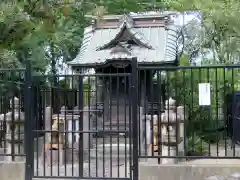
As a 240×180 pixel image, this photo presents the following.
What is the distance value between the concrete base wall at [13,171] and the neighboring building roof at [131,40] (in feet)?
16.9

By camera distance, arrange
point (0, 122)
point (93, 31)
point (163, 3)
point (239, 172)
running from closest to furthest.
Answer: point (239, 172)
point (0, 122)
point (93, 31)
point (163, 3)

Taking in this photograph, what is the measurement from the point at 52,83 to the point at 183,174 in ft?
18.4

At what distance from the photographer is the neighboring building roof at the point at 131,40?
12.2m

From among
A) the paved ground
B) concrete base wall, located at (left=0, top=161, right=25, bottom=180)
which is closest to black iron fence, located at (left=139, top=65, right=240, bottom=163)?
the paved ground

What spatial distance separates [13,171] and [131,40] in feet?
20.6

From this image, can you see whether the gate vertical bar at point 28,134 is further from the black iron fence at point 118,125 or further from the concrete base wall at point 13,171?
the concrete base wall at point 13,171

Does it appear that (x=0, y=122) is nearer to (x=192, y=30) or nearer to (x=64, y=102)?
(x=64, y=102)

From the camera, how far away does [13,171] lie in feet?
25.4

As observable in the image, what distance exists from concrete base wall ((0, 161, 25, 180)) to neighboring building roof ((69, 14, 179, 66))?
5.16 m

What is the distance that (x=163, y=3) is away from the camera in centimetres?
2228

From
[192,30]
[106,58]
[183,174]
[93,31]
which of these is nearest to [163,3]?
[192,30]

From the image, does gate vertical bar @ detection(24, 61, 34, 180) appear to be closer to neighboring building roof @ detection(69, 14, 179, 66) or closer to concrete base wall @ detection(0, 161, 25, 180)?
concrete base wall @ detection(0, 161, 25, 180)

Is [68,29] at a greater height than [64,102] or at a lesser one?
greater

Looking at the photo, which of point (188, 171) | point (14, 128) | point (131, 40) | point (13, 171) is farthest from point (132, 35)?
point (13, 171)
